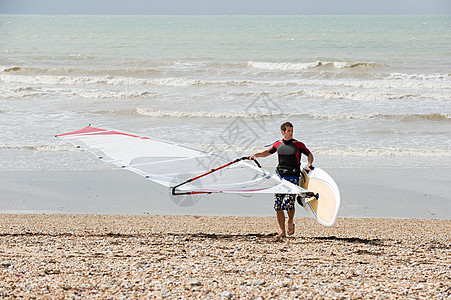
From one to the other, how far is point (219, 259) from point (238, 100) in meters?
14.8

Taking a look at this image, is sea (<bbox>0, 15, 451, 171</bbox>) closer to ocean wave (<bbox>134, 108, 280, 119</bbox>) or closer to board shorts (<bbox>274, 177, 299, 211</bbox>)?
ocean wave (<bbox>134, 108, 280, 119</bbox>)

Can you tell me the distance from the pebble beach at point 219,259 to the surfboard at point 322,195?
1.09ft

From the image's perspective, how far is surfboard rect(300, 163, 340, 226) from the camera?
5.78m

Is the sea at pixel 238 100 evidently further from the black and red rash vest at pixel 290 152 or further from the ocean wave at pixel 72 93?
the black and red rash vest at pixel 290 152

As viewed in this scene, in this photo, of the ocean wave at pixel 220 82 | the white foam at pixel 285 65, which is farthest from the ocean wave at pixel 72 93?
the white foam at pixel 285 65

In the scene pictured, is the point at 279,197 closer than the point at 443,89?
A: Yes

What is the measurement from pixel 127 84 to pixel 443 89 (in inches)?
525

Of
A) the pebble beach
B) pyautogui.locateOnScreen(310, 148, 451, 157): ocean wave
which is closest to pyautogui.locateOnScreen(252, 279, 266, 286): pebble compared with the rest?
the pebble beach

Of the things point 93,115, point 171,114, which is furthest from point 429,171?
point 93,115

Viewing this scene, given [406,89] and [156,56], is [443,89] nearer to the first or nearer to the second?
[406,89]

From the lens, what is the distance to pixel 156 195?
8805mm

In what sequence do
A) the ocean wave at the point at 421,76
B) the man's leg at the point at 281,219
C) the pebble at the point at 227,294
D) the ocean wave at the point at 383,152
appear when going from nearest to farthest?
1. the pebble at the point at 227,294
2. the man's leg at the point at 281,219
3. the ocean wave at the point at 383,152
4. the ocean wave at the point at 421,76

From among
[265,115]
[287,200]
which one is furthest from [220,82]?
[287,200]

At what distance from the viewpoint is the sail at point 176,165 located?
597cm
